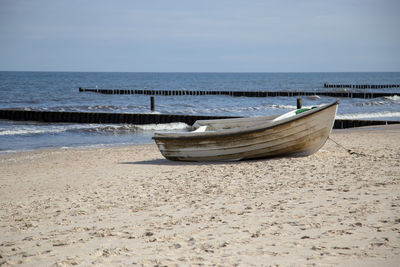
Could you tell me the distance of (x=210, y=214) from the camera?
6137 mm

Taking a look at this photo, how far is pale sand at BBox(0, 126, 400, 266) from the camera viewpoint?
15.2 feet

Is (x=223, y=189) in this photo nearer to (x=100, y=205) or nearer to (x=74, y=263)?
(x=100, y=205)

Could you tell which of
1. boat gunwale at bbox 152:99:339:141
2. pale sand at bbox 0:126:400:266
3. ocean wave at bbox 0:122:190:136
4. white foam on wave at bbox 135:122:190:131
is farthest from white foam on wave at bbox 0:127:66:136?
boat gunwale at bbox 152:99:339:141

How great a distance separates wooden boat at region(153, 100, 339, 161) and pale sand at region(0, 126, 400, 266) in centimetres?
35

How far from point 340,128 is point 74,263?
19.2 metres

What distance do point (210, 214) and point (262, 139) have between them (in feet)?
15.7

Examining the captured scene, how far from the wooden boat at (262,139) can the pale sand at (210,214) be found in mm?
351

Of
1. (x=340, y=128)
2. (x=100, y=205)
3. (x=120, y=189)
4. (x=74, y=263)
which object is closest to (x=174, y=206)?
(x=100, y=205)

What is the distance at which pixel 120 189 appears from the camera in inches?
321

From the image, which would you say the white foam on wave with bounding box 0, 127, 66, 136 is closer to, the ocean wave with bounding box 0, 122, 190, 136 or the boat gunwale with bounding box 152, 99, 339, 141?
the ocean wave with bounding box 0, 122, 190, 136

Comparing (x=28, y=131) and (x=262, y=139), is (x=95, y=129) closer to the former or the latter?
(x=28, y=131)

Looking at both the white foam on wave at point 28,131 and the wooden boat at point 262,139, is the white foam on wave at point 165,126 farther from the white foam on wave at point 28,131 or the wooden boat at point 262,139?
the wooden boat at point 262,139

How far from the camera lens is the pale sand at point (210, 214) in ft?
15.2

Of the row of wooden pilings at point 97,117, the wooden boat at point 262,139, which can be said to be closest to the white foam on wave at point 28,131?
the row of wooden pilings at point 97,117
